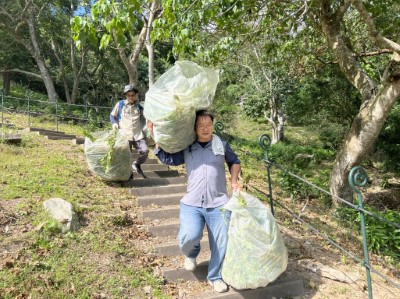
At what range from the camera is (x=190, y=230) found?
2846mm

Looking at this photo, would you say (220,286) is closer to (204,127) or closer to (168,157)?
(168,157)

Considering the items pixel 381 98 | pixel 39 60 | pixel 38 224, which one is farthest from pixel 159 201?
pixel 39 60

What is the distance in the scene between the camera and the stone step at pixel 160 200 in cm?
479

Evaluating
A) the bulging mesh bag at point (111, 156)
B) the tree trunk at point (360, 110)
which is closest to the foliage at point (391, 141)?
the tree trunk at point (360, 110)

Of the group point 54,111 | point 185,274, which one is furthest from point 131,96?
point 54,111

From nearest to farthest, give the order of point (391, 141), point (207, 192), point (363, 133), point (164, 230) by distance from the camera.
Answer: point (207, 192) < point (164, 230) < point (363, 133) < point (391, 141)

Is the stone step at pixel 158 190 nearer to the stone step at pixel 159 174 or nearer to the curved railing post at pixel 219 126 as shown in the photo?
the stone step at pixel 159 174

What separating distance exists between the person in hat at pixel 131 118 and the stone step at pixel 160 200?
98cm

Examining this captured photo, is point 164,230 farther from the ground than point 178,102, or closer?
closer

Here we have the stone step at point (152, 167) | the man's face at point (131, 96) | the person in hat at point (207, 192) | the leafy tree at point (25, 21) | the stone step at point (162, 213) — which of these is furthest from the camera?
the leafy tree at point (25, 21)

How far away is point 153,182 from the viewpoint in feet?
18.5

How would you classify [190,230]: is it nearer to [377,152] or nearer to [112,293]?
[112,293]

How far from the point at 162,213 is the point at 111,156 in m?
1.21

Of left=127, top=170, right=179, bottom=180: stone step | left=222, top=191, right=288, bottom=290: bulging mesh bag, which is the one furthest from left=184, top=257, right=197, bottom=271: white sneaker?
left=127, top=170, right=179, bottom=180: stone step
